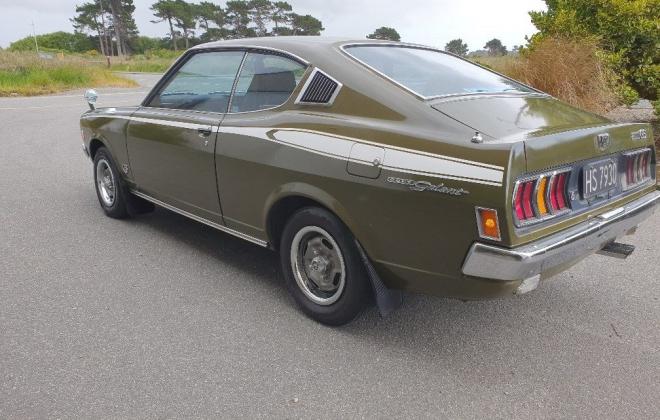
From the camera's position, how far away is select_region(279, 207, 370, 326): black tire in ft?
9.48

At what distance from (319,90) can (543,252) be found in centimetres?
150

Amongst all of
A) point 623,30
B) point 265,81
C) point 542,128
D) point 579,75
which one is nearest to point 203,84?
point 265,81

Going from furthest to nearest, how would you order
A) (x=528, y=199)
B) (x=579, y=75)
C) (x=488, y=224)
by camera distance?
(x=579, y=75)
(x=528, y=199)
(x=488, y=224)

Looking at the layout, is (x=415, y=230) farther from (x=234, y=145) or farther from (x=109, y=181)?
(x=109, y=181)

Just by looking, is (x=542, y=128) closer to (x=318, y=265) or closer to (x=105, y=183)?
(x=318, y=265)

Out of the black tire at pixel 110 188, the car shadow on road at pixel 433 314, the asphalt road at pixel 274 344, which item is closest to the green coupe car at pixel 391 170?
the car shadow on road at pixel 433 314

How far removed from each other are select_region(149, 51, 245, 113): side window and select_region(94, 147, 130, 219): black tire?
83 centimetres

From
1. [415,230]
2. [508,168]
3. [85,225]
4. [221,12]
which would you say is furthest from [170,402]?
[221,12]

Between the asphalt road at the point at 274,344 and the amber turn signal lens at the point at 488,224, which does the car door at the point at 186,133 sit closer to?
the asphalt road at the point at 274,344

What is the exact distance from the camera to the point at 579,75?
791 cm

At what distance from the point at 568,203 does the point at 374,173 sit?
3.18 feet

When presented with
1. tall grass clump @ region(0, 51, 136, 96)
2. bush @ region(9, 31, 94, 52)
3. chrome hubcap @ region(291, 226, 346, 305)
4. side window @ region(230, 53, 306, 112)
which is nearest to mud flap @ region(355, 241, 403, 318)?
chrome hubcap @ region(291, 226, 346, 305)

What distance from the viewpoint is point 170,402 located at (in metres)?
2.43

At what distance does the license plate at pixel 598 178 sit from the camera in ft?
8.90
